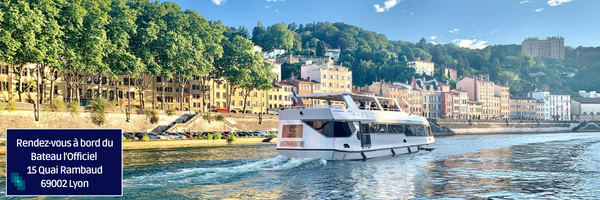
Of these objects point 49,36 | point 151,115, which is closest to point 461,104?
point 151,115

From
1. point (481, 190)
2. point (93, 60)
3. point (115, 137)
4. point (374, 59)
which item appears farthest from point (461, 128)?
point (115, 137)

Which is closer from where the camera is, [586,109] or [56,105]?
[56,105]

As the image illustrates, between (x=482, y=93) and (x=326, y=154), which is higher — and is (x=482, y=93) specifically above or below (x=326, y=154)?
above

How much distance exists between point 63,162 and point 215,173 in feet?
55.7

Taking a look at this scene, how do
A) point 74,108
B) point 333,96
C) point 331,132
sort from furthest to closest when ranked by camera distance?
point 74,108
point 333,96
point 331,132

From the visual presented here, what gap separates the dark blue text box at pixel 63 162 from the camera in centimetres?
1171

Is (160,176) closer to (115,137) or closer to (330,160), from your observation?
(330,160)

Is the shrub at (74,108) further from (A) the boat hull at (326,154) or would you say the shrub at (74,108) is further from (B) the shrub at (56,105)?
(A) the boat hull at (326,154)

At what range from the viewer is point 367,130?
38.2 metres

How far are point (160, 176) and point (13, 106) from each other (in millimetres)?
39629

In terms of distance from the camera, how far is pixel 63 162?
38.4 feet

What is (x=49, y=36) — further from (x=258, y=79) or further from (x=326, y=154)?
(x=258, y=79)

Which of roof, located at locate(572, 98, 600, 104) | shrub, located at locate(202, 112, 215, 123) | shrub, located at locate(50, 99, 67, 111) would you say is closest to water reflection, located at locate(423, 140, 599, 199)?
shrub, located at locate(50, 99, 67, 111)

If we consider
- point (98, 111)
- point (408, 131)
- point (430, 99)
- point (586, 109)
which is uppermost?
point (430, 99)
